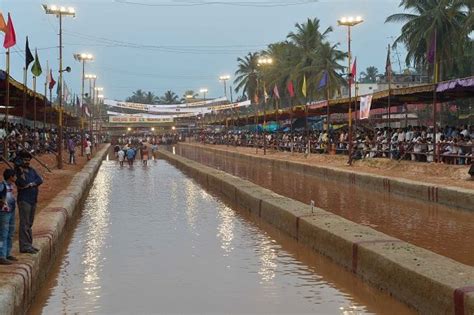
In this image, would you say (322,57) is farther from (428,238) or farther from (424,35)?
(428,238)

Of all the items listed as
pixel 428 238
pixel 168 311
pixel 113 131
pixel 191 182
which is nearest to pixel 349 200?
pixel 428 238

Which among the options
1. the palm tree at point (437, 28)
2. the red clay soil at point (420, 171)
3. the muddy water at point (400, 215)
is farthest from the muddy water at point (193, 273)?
the palm tree at point (437, 28)

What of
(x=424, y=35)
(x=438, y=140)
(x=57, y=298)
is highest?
(x=424, y=35)

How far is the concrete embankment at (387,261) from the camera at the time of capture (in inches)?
264

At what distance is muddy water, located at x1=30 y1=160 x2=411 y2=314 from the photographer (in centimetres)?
778

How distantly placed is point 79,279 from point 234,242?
3.77 meters

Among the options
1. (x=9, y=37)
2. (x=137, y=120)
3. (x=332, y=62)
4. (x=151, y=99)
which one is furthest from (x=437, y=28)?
(x=151, y=99)

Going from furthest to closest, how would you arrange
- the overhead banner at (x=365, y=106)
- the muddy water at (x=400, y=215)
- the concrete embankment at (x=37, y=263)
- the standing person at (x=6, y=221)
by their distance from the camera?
the overhead banner at (x=365, y=106) < the muddy water at (x=400, y=215) < the standing person at (x=6, y=221) < the concrete embankment at (x=37, y=263)

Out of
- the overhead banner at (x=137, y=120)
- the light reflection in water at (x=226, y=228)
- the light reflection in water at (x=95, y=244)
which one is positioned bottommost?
the light reflection in water at (x=95, y=244)

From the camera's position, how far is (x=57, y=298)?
8195 millimetres

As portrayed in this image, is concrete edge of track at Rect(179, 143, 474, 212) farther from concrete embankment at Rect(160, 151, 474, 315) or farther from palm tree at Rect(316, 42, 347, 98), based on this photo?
palm tree at Rect(316, 42, 347, 98)

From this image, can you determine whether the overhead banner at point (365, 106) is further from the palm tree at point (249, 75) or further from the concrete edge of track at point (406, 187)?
the palm tree at point (249, 75)

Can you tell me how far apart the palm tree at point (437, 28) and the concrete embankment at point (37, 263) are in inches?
1506

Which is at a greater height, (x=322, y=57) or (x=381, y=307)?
(x=322, y=57)
